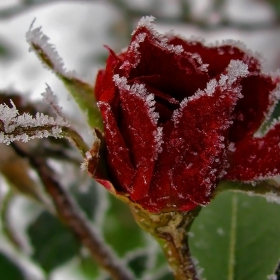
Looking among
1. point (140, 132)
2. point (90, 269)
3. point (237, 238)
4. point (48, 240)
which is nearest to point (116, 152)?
point (140, 132)

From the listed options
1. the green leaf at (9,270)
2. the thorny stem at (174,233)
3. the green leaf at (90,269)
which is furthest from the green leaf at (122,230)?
the thorny stem at (174,233)

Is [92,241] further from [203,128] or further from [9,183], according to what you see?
[203,128]

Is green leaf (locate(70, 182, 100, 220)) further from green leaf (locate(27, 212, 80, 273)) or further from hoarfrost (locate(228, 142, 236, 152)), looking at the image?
hoarfrost (locate(228, 142, 236, 152))

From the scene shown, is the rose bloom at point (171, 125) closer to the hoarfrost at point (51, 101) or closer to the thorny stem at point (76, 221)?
the hoarfrost at point (51, 101)

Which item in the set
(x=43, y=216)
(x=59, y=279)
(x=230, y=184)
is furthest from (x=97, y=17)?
(x=230, y=184)

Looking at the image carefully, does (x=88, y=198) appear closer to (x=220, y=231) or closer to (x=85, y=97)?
(x=220, y=231)

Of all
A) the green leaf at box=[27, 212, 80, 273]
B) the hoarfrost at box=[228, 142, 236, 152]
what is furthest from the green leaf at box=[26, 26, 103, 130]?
the green leaf at box=[27, 212, 80, 273]
